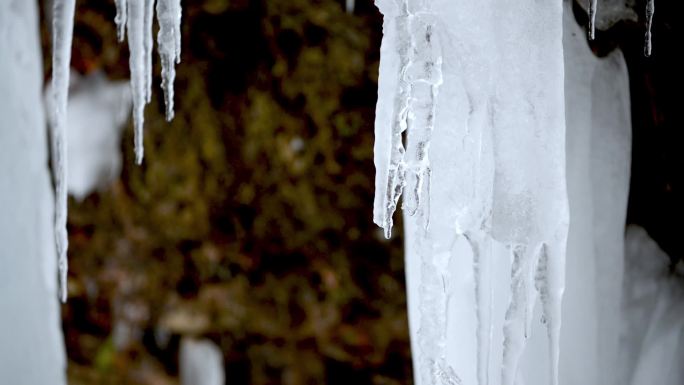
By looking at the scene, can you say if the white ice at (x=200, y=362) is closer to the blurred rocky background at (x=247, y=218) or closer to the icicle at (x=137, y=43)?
the blurred rocky background at (x=247, y=218)

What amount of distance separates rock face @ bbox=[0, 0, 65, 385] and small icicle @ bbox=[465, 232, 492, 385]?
1080 mm

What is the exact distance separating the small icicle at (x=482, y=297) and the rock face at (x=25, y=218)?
108 cm

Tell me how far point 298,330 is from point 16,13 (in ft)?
3.31

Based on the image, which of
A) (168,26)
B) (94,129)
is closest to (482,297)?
(168,26)

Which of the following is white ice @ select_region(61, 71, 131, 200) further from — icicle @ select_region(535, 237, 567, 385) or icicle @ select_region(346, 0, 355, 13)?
icicle @ select_region(535, 237, 567, 385)

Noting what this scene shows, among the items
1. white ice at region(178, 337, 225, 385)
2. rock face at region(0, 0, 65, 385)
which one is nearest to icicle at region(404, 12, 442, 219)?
white ice at region(178, 337, 225, 385)

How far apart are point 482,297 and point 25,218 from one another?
111 cm

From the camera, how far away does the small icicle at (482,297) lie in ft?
2.77

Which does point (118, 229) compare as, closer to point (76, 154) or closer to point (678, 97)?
point (76, 154)

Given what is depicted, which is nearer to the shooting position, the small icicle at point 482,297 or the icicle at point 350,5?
the small icicle at point 482,297

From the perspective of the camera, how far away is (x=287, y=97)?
4.43 feet

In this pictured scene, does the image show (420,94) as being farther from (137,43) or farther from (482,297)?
(137,43)

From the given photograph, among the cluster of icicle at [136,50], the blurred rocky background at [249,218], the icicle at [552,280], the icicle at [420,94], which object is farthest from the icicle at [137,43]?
the icicle at [552,280]

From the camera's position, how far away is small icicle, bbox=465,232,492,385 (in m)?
0.84
